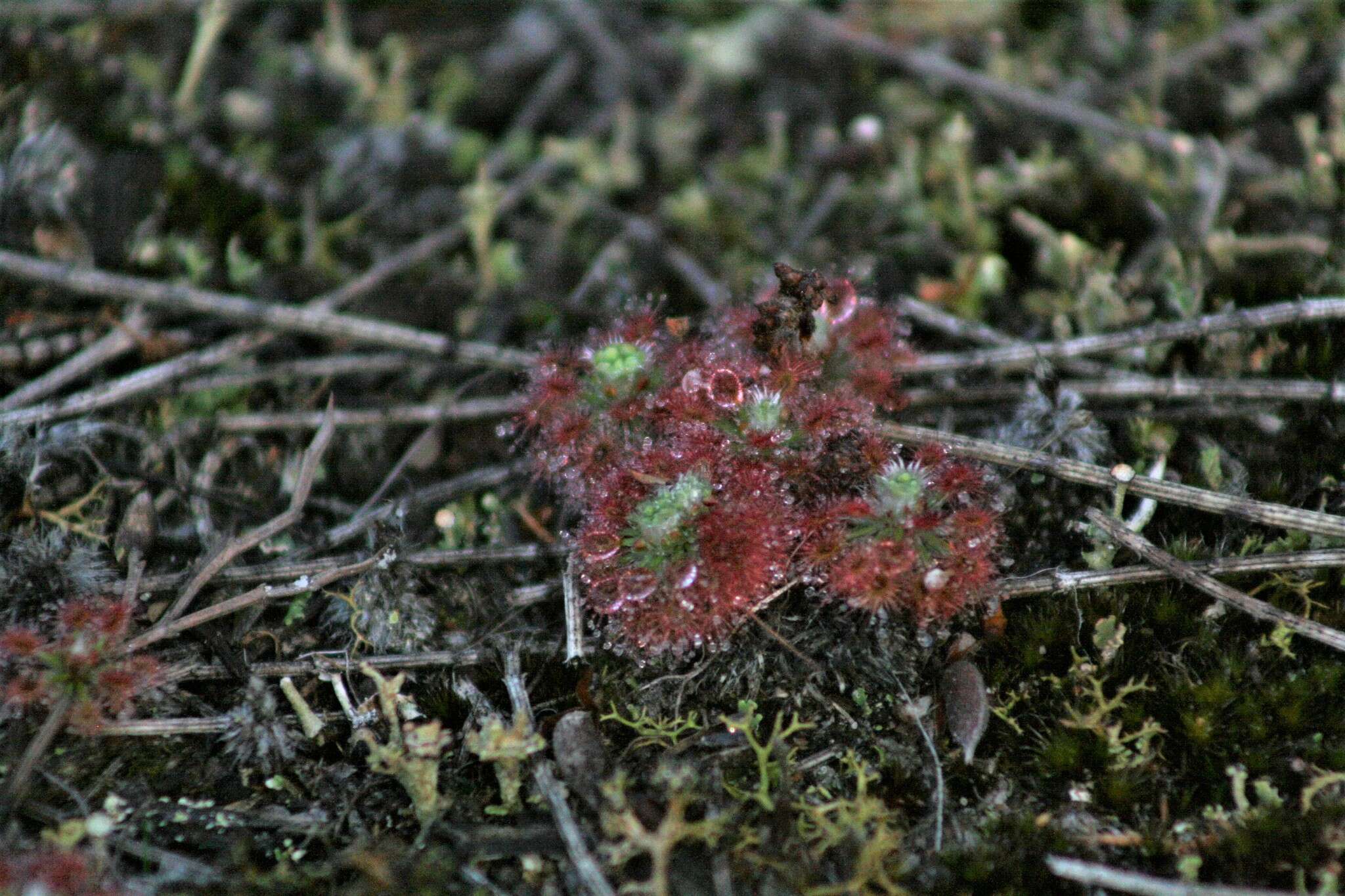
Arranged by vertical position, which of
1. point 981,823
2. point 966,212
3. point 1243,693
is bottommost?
point 981,823

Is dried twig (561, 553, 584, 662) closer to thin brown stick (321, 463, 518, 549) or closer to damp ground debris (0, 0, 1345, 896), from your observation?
damp ground debris (0, 0, 1345, 896)

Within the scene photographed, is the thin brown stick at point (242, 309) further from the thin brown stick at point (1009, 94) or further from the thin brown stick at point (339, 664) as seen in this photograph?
the thin brown stick at point (1009, 94)

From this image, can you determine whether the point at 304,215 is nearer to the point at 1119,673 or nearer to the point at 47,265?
the point at 47,265

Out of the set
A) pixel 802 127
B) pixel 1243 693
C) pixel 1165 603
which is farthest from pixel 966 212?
pixel 1243 693

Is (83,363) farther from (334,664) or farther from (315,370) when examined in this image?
(334,664)

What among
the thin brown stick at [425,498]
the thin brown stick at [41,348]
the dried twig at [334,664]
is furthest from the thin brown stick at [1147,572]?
the thin brown stick at [41,348]

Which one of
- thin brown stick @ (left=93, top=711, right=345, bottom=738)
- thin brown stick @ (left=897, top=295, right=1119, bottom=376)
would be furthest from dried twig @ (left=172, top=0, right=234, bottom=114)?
thin brown stick @ (left=897, top=295, right=1119, bottom=376)
